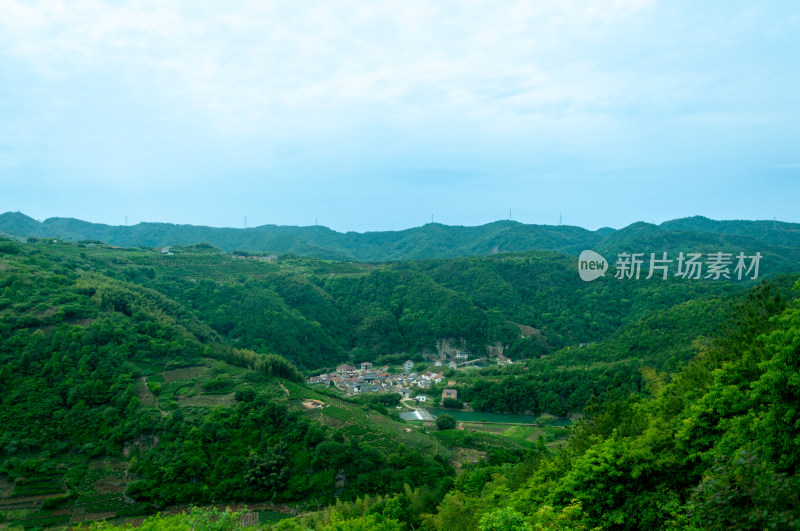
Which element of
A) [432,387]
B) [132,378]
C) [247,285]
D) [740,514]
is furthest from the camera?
[247,285]

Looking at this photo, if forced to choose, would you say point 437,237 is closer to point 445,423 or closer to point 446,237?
point 446,237

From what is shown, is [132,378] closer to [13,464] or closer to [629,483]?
[13,464]

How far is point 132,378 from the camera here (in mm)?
30500

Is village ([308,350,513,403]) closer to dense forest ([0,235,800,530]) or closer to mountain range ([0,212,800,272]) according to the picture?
dense forest ([0,235,800,530])

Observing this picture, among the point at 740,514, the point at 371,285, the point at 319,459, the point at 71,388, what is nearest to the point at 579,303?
the point at 371,285

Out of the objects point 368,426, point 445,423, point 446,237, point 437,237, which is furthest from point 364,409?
point 446,237

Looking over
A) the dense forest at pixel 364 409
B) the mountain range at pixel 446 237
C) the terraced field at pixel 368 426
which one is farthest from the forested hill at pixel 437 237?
the terraced field at pixel 368 426

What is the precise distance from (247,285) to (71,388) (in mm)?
39654

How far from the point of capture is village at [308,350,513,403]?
49125 millimetres

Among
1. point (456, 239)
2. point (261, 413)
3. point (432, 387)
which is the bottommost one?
point (432, 387)

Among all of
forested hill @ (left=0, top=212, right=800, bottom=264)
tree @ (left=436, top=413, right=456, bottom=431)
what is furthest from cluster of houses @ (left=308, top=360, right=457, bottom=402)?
forested hill @ (left=0, top=212, right=800, bottom=264)

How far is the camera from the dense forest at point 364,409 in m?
10.2

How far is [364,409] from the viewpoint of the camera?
34.4 m

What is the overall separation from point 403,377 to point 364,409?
2196cm
